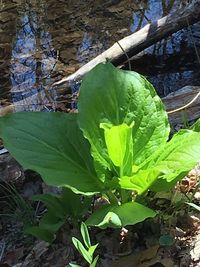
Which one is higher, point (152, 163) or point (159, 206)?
point (152, 163)

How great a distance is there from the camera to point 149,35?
4.81m

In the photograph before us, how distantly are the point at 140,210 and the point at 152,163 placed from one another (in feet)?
0.73

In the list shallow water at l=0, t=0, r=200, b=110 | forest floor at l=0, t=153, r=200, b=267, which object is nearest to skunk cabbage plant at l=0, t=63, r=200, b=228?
forest floor at l=0, t=153, r=200, b=267

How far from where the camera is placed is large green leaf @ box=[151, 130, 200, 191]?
2125mm

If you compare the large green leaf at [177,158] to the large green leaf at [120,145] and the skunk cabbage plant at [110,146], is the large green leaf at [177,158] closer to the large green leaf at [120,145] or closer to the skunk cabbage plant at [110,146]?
the skunk cabbage plant at [110,146]

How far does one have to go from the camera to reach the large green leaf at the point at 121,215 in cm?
206

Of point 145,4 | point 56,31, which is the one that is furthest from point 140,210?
point 145,4

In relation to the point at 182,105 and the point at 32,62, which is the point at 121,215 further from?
the point at 32,62

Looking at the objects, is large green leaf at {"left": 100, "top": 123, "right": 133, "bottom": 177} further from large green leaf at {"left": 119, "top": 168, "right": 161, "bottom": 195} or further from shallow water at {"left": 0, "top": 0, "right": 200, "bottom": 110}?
shallow water at {"left": 0, "top": 0, "right": 200, "bottom": 110}

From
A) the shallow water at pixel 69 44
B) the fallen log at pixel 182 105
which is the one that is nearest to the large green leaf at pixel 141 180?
the fallen log at pixel 182 105

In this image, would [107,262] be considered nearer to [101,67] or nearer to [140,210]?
[140,210]

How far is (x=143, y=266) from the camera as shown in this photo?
2287mm

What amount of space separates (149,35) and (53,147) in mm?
2678

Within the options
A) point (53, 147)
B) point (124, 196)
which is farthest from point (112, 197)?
point (53, 147)
